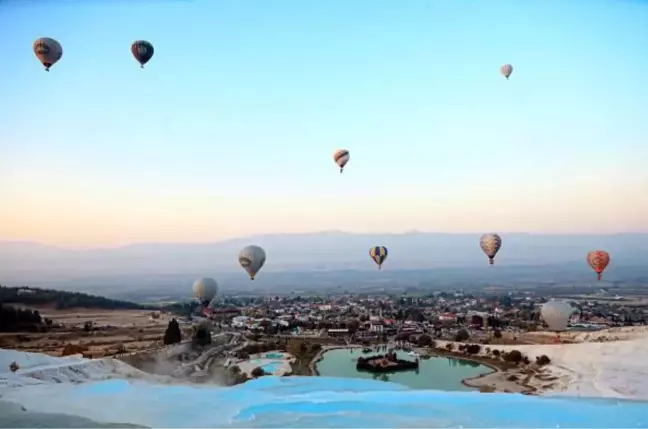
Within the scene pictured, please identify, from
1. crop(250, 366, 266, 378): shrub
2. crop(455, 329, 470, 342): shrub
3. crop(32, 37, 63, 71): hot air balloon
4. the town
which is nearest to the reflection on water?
the town

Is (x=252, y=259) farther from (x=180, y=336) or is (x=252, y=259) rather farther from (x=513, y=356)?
(x=513, y=356)

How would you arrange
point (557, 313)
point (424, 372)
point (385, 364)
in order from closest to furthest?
point (557, 313)
point (424, 372)
point (385, 364)

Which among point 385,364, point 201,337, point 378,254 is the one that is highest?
point 378,254

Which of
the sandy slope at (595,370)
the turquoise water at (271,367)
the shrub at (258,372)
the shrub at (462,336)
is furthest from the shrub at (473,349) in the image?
the shrub at (258,372)

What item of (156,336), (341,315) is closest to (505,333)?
(341,315)

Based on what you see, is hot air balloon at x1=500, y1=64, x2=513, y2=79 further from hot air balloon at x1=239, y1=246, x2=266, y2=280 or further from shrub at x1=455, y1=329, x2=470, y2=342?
shrub at x1=455, y1=329, x2=470, y2=342

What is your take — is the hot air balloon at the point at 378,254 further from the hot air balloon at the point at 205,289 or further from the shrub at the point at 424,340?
the shrub at the point at 424,340

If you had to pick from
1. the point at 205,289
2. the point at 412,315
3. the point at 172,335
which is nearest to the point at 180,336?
the point at 172,335

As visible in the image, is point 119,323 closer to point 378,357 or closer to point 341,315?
point 378,357
